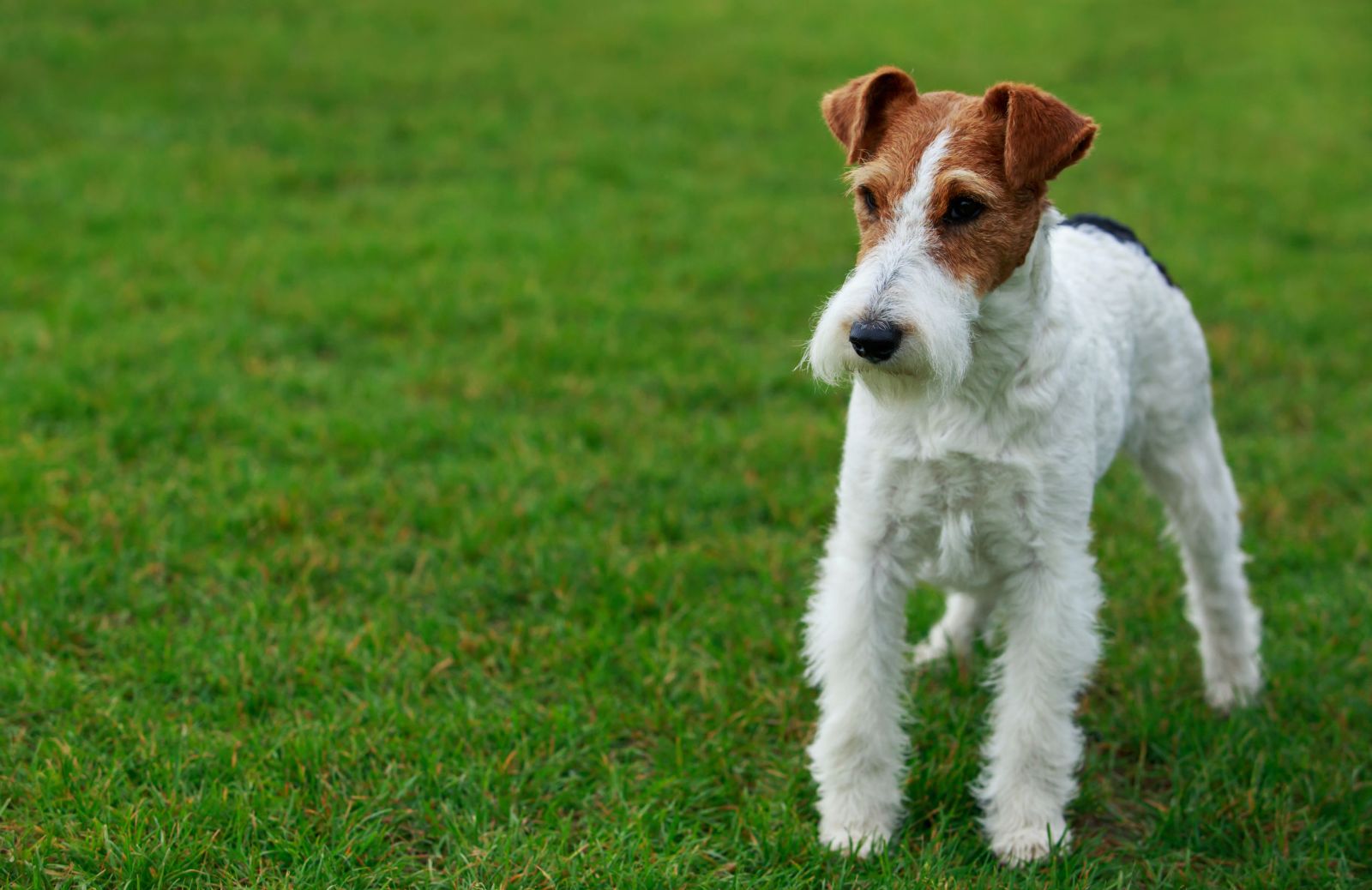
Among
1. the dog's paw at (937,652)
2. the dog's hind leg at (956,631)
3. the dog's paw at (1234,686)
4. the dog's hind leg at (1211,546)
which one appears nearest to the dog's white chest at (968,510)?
the dog's hind leg at (956,631)

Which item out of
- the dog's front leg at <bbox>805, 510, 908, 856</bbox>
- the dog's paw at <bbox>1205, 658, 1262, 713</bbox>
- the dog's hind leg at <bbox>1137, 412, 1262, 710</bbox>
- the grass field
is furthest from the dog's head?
the dog's paw at <bbox>1205, 658, 1262, 713</bbox>


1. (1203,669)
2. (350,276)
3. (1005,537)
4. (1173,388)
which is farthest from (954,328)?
(350,276)

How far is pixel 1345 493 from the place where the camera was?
20.7 ft

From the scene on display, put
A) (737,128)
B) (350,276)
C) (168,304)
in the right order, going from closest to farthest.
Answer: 1. (168,304)
2. (350,276)
3. (737,128)

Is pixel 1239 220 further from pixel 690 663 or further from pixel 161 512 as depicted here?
pixel 161 512

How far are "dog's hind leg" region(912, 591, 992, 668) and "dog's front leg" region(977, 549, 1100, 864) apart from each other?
0.82 metres

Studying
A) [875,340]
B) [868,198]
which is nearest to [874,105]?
[868,198]

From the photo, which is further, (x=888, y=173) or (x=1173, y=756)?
(x=1173, y=756)

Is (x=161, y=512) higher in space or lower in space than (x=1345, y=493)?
higher

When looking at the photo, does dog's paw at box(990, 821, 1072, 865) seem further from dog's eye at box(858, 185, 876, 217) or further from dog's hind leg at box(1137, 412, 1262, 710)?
dog's eye at box(858, 185, 876, 217)

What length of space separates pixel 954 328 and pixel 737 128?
10105mm

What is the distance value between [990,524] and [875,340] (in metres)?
0.83

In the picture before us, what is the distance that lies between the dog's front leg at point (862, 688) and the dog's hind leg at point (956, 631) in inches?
34.9

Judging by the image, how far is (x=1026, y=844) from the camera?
391 cm
